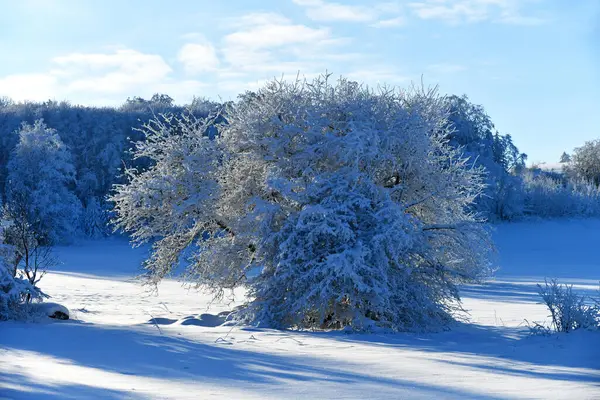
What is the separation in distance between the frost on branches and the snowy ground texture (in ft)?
3.18

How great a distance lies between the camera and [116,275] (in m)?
28.8

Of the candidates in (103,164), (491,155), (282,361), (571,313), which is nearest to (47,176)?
(103,164)

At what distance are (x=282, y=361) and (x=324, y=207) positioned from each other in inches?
192

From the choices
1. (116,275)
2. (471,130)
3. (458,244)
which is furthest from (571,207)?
(458,244)

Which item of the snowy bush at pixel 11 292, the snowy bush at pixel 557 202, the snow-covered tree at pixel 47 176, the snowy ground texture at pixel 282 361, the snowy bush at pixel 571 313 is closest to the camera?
the snowy ground texture at pixel 282 361

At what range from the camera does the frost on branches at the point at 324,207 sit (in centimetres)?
1327

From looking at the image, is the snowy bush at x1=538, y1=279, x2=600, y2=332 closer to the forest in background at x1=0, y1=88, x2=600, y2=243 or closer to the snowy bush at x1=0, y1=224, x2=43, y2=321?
the snowy bush at x1=0, y1=224, x2=43, y2=321

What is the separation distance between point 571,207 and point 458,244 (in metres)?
33.8

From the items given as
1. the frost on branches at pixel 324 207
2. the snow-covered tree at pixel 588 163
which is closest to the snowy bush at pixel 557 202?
the snow-covered tree at pixel 588 163

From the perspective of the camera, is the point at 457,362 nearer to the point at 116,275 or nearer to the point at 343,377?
the point at 343,377

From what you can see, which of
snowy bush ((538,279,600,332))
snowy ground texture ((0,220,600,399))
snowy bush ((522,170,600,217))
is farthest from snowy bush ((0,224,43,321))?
snowy bush ((522,170,600,217))

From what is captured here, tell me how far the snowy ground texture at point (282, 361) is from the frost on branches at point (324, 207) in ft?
3.18

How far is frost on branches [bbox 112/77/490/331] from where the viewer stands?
13.3 metres

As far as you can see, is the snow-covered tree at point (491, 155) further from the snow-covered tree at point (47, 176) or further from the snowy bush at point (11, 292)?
the snowy bush at point (11, 292)
